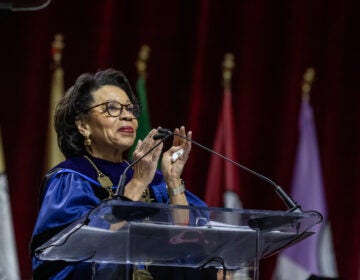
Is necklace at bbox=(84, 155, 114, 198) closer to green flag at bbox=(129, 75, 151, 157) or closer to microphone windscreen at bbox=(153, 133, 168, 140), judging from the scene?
microphone windscreen at bbox=(153, 133, 168, 140)

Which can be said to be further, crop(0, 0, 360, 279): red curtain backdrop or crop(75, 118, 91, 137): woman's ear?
crop(0, 0, 360, 279): red curtain backdrop

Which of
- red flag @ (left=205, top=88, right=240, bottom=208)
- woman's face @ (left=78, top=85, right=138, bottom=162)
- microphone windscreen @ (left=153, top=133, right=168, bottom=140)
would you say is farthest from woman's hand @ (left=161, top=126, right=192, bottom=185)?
red flag @ (left=205, top=88, right=240, bottom=208)

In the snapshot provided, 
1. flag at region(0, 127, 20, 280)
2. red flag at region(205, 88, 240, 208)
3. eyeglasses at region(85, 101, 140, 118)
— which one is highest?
eyeglasses at region(85, 101, 140, 118)

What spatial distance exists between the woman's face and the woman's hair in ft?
0.08

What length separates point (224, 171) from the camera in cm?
463

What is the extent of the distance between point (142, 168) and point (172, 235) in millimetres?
442

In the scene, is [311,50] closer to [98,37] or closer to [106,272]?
[98,37]

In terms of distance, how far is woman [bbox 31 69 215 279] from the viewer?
254cm

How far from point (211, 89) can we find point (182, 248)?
8.07 feet

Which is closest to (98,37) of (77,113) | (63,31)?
(63,31)

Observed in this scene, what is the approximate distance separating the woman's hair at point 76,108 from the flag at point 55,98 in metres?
1.21

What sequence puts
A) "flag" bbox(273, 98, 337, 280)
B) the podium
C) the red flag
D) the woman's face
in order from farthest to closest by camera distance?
"flag" bbox(273, 98, 337, 280)
the red flag
the woman's face
the podium

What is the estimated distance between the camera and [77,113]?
2965 millimetres

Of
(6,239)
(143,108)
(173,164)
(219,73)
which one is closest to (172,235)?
(173,164)
